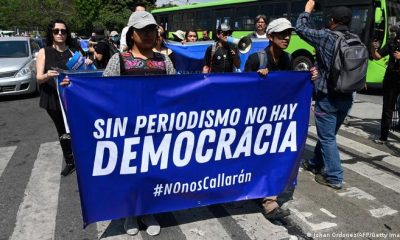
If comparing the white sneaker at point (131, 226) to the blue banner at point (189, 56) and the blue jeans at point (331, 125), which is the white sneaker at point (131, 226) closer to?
the blue jeans at point (331, 125)

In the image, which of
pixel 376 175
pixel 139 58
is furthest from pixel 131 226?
pixel 376 175

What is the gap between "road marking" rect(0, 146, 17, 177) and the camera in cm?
507

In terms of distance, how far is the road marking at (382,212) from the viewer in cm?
364

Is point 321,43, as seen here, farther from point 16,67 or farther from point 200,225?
point 16,67

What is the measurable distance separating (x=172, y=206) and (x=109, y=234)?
1.97 feet

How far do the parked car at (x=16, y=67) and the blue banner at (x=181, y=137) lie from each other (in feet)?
25.5

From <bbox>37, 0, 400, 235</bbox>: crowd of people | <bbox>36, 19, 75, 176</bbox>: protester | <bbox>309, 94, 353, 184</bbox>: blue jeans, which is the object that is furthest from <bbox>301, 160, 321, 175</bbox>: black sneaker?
<bbox>36, 19, 75, 176</bbox>: protester

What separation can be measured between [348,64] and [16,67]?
8.57m

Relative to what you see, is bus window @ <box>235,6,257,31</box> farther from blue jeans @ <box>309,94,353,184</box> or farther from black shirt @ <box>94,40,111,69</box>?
blue jeans @ <box>309,94,353,184</box>

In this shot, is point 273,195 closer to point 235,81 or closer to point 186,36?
point 235,81

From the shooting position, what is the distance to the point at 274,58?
3693mm

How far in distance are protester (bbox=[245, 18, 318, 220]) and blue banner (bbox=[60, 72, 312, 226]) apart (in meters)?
0.13
